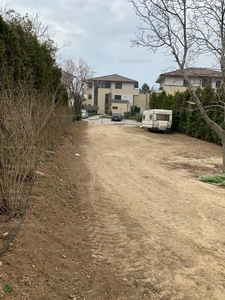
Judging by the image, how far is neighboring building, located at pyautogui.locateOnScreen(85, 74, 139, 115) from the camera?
55656mm

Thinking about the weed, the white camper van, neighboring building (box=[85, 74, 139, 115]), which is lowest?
the weed

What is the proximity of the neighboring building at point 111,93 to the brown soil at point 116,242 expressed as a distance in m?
49.0

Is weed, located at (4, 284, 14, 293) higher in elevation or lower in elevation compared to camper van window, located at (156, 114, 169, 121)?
lower

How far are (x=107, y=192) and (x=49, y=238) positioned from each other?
8.98ft

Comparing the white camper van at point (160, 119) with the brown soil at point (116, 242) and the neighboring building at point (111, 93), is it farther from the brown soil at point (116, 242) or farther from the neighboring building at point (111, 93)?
the neighboring building at point (111, 93)

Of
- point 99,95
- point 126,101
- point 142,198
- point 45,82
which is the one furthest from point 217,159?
point 99,95

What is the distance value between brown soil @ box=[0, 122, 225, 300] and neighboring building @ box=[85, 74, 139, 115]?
49001mm

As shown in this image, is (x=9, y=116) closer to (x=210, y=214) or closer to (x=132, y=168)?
(x=210, y=214)

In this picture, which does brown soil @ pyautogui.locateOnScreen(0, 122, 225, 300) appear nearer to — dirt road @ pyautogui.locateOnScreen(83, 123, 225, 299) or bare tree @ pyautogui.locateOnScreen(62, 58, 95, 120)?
dirt road @ pyautogui.locateOnScreen(83, 123, 225, 299)

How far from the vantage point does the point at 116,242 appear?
3.46 meters

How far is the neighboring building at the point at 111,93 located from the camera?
55.7 metres

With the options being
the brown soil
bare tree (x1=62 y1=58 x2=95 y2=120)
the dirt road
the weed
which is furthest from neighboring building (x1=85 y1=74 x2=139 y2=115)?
the weed

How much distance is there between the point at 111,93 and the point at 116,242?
181 ft

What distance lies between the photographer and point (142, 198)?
17.5 ft
